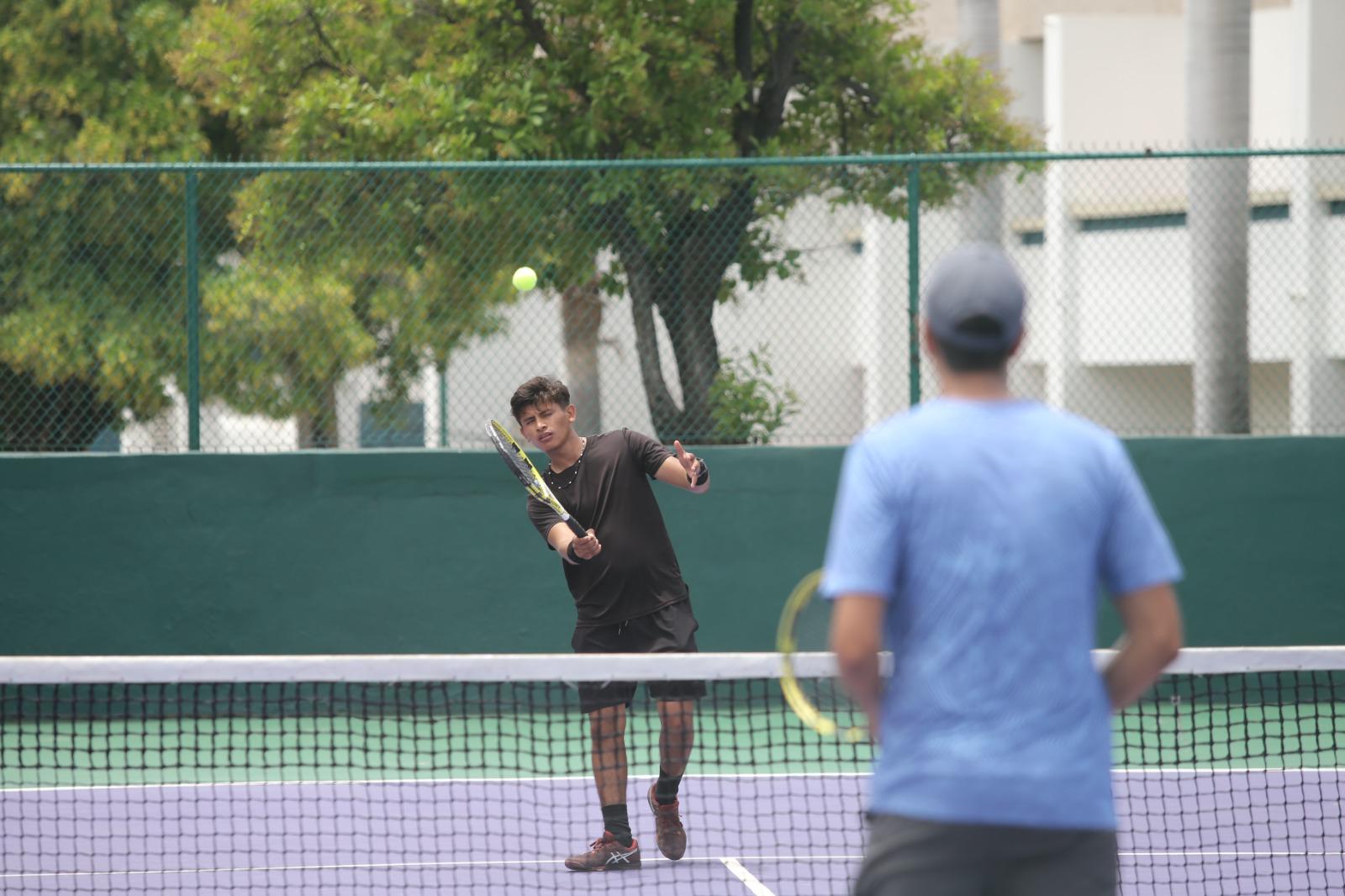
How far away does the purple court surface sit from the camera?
514 cm

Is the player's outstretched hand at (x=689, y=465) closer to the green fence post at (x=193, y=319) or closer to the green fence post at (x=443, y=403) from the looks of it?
the green fence post at (x=443, y=403)

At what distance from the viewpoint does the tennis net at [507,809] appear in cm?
397

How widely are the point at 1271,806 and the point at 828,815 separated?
1646 millimetres

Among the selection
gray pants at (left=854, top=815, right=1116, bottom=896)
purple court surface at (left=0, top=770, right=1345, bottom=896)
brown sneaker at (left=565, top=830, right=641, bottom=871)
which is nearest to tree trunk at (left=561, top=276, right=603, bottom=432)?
purple court surface at (left=0, top=770, right=1345, bottom=896)

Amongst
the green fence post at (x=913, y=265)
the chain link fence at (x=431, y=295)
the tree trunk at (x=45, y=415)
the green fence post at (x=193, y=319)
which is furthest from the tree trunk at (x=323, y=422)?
the green fence post at (x=913, y=265)

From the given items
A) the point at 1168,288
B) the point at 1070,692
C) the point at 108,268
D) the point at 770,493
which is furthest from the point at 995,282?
the point at 1168,288

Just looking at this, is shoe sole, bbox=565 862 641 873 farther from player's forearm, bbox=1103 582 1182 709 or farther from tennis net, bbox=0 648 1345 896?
player's forearm, bbox=1103 582 1182 709

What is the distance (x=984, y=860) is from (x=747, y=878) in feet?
10.2

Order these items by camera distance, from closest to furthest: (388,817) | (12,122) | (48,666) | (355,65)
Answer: (48,666) < (388,817) < (355,65) < (12,122)

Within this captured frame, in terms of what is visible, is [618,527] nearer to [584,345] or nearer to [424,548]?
[424,548]

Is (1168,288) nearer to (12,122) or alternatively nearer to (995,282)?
(12,122)

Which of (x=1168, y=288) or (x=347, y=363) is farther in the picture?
(x=1168, y=288)

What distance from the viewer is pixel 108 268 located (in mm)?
8703

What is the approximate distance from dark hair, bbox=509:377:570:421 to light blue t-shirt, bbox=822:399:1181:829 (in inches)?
122
